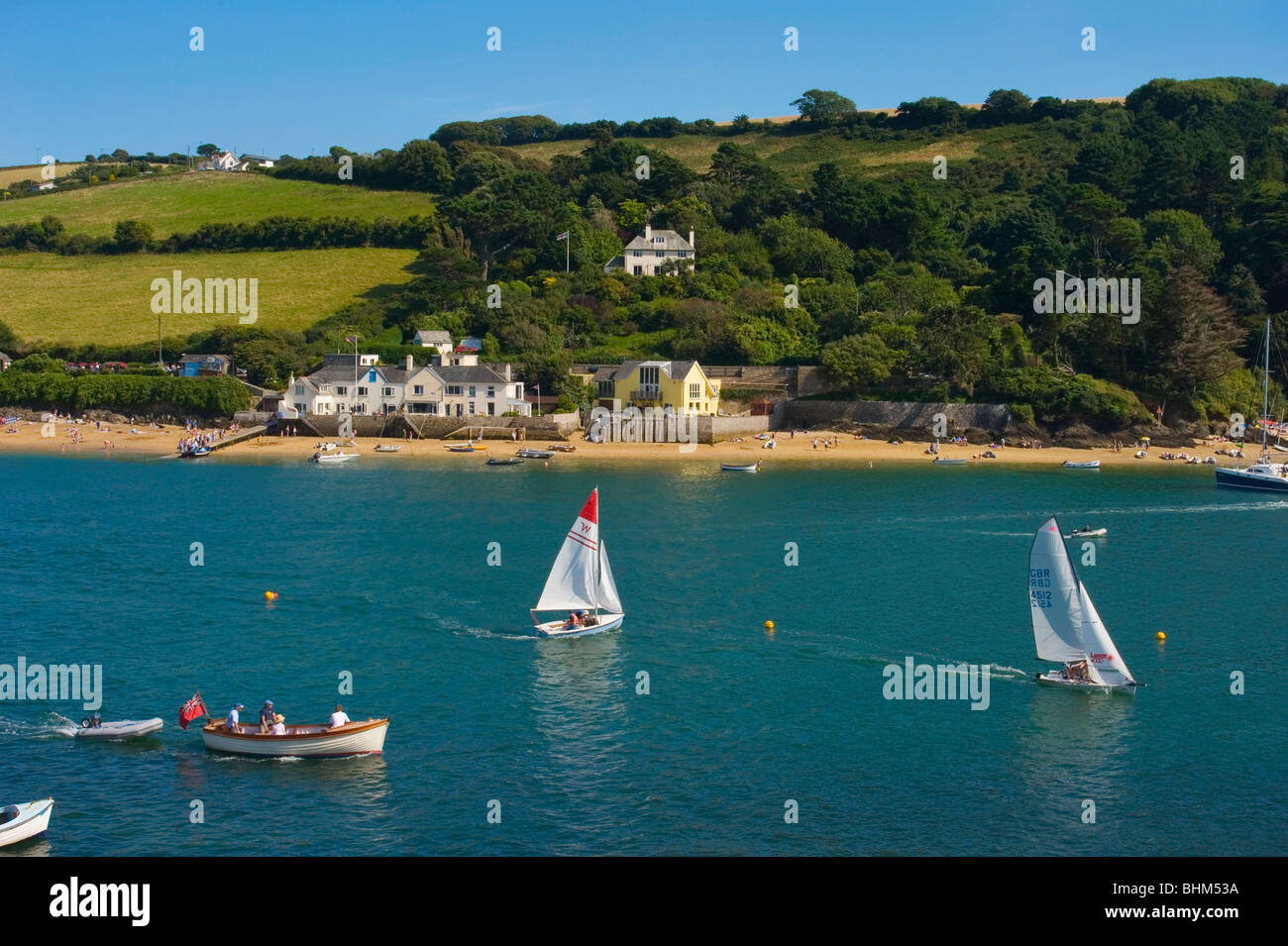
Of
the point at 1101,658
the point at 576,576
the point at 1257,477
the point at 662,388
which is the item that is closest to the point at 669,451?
the point at 662,388

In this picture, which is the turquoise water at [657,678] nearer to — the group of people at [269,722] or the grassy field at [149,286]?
the group of people at [269,722]

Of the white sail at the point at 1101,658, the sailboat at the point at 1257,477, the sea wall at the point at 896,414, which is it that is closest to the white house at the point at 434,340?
the sea wall at the point at 896,414

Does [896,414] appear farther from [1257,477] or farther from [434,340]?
[434,340]

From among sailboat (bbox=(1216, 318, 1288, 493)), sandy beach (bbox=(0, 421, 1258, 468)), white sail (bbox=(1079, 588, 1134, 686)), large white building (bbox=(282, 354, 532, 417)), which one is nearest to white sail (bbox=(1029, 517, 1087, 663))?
white sail (bbox=(1079, 588, 1134, 686))

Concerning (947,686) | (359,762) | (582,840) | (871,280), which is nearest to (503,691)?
(359,762)

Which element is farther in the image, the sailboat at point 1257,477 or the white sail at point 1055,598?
the sailboat at point 1257,477

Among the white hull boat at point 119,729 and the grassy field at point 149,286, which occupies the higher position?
the grassy field at point 149,286

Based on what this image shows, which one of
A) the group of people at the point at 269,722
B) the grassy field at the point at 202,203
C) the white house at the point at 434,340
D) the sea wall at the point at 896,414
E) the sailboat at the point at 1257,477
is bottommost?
the group of people at the point at 269,722
